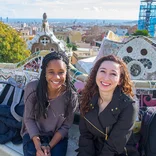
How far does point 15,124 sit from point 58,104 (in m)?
0.61

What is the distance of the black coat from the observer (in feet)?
6.45

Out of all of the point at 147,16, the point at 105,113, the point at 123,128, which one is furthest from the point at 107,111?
the point at 147,16

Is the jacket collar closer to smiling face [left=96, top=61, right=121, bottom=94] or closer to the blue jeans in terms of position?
smiling face [left=96, top=61, right=121, bottom=94]

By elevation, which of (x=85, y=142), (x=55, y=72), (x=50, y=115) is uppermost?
→ (x=55, y=72)

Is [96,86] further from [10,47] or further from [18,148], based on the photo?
[10,47]

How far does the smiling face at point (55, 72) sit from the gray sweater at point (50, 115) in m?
0.15

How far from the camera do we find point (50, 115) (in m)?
2.31

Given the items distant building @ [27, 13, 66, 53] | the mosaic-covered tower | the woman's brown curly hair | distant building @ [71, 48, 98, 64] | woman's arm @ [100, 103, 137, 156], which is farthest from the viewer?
the mosaic-covered tower

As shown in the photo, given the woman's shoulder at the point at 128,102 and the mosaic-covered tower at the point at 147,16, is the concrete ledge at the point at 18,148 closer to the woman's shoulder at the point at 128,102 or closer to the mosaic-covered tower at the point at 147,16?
the woman's shoulder at the point at 128,102

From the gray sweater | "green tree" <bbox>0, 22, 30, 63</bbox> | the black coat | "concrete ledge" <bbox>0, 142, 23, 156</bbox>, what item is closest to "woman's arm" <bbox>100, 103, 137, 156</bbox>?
the black coat

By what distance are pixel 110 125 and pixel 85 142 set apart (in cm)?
28

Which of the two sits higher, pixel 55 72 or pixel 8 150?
pixel 55 72

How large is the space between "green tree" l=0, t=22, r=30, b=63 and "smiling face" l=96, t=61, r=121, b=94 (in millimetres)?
12064

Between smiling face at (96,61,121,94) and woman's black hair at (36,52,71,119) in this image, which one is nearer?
smiling face at (96,61,121,94)
